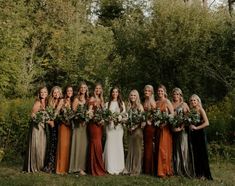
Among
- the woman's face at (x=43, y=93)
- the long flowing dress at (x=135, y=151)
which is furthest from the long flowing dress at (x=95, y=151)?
the woman's face at (x=43, y=93)

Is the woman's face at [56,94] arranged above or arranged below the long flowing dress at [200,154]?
above

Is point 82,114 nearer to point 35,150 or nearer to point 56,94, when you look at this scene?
point 56,94

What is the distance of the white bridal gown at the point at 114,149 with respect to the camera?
11.6m

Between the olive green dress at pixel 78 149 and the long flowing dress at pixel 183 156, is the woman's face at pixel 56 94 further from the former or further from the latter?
the long flowing dress at pixel 183 156

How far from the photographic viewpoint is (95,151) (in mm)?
11398

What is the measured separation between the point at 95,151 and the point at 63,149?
0.86 meters

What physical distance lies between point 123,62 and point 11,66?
629 centimetres

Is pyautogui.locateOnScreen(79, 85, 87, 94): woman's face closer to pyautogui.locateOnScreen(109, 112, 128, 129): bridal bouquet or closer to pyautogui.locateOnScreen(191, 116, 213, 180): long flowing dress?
pyautogui.locateOnScreen(109, 112, 128, 129): bridal bouquet

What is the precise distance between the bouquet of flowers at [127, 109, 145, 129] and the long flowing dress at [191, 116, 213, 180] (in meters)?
1.33

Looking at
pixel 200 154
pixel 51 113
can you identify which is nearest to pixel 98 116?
pixel 51 113

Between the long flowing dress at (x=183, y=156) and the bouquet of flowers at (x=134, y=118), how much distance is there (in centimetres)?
89

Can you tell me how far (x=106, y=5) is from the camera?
3691 cm

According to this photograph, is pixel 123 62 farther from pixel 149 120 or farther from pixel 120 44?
pixel 149 120

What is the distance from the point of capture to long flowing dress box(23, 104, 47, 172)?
38.3 feet
